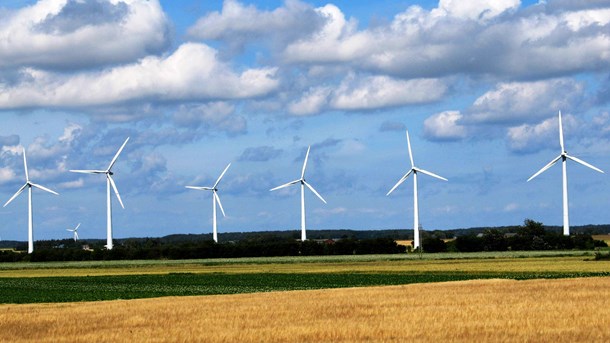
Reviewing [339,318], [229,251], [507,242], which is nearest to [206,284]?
[339,318]

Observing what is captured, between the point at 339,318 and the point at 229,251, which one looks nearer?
the point at 339,318

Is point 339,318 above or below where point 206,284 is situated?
above

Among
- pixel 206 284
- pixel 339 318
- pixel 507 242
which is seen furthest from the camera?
pixel 507 242

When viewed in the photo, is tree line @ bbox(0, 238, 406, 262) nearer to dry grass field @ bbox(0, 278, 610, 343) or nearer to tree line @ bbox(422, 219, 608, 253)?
tree line @ bbox(422, 219, 608, 253)

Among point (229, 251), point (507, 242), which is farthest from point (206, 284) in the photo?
point (507, 242)

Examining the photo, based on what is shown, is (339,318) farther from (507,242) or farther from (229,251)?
(507,242)

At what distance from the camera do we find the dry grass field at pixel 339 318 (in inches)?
1378

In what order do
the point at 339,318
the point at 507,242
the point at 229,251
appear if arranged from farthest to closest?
the point at 507,242, the point at 229,251, the point at 339,318

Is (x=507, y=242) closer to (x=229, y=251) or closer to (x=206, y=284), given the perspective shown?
(x=229, y=251)

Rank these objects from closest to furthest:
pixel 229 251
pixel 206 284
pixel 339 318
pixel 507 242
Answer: pixel 339 318 → pixel 206 284 → pixel 229 251 → pixel 507 242

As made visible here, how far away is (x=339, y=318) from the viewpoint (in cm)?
4175

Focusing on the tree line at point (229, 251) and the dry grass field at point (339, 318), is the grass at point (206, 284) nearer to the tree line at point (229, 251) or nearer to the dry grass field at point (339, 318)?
the dry grass field at point (339, 318)

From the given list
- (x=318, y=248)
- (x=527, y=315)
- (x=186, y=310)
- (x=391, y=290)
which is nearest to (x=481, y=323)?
(x=527, y=315)

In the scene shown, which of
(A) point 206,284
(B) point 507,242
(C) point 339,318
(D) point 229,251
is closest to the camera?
(C) point 339,318
